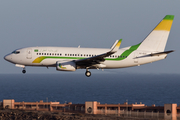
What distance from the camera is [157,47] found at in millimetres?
69062

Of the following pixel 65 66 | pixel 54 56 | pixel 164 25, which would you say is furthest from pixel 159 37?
pixel 54 56

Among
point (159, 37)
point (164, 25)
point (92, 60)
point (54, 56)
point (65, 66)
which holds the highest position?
point (164, 25)

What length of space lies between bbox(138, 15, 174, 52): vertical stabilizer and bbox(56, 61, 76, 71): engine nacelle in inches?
588

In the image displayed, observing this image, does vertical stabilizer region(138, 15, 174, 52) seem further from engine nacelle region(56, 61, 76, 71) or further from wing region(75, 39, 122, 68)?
engine nacelle region(56, 61, 76, 71)

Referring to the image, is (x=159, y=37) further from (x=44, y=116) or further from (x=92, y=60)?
(x=44, y=116)

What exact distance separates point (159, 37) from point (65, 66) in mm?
21299

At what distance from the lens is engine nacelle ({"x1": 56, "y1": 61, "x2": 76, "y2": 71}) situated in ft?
198

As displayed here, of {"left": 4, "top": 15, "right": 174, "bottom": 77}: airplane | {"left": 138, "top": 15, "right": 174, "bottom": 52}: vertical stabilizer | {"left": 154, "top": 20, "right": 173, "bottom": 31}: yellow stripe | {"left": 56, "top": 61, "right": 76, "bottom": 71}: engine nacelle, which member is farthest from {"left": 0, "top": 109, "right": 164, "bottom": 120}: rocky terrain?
{"left": 154, "top": 20, "right": 173, "bottom": 31}: yellow stripe

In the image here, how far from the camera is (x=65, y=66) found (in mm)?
60531

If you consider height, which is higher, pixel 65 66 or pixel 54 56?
pixel 54 56

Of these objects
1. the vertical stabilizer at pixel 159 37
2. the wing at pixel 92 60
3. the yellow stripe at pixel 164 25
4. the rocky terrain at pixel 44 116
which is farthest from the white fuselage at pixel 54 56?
the rocky terrain at pixel 44 116

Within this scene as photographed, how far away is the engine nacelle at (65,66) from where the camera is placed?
60.2 meters

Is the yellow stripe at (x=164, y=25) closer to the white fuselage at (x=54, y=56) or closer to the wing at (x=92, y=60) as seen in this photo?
the white fuselage at (x=54, y=56)

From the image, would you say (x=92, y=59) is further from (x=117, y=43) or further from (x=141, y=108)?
(x=141, y=108)
